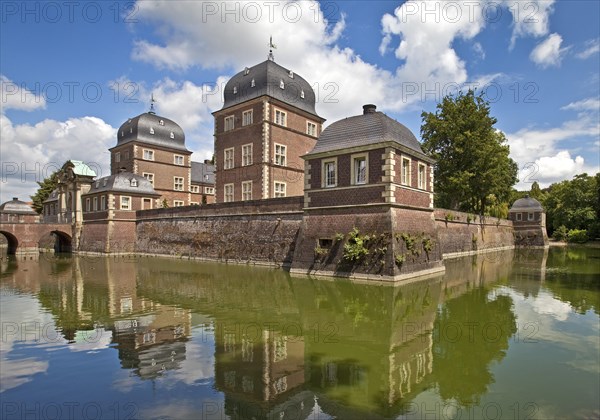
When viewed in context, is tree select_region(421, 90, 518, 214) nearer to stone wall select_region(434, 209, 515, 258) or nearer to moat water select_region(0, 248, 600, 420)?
stone wall select_region(434, 209, 515, 258)

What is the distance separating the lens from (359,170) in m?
17.4

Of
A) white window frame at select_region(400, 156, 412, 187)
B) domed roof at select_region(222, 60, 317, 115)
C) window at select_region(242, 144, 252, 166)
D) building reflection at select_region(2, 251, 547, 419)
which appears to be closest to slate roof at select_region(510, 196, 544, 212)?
domed roof at select_region(222, 60, 317, 115)

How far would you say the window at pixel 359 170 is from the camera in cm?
1716

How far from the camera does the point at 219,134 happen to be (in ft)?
103

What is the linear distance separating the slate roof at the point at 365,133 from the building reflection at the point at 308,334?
253 inches

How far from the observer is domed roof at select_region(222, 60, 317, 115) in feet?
92.9

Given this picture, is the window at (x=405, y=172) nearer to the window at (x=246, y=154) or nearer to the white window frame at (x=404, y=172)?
the white window frame at (x=404, y=172)

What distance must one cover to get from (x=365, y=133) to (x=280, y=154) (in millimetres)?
12615

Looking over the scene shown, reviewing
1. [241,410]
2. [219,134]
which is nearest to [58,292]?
[241,410]

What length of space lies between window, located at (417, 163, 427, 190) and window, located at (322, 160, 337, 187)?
4.48 meters

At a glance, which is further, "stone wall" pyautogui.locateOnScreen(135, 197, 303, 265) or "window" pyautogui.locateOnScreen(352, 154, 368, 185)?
"stone wall" pyautogui.locateOnScreen(135, 197, 303, 265)

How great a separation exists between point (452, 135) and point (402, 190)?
18.7m

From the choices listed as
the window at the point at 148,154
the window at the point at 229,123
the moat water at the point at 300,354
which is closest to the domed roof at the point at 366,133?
the moat water at the point at 300,354

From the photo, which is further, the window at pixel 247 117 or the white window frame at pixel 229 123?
the white window frame at pixel 229 123
